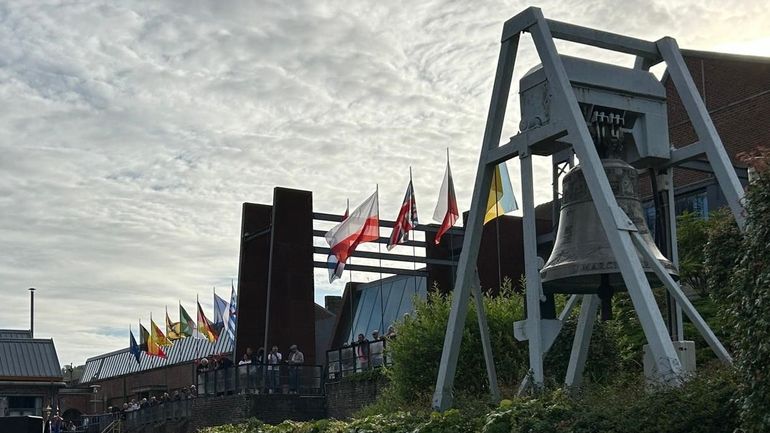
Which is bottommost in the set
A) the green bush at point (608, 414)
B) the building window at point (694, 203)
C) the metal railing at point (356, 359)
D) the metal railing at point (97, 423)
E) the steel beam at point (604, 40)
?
the metal railing at point (97, 423)

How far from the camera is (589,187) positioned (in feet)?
39.8

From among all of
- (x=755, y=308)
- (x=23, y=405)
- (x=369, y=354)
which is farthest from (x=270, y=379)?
(x=755, y=308)

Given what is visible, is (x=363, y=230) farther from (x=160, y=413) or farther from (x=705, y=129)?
(x=705, y=129)

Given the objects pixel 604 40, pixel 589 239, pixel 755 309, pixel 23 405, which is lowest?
pixel 23 405

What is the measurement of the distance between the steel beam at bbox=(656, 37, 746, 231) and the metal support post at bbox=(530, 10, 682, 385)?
137 cm

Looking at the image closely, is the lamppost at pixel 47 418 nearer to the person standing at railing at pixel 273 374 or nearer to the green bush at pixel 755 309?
the person standing at railing at pixel 273 374

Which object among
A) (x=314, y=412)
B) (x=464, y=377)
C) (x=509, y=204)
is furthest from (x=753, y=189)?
(x=314, y=412)

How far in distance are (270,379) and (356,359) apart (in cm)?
299

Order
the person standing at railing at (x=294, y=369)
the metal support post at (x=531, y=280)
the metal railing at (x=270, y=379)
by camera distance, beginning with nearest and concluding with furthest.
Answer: the metal support post at (x=531, y=280) → the metal railing at (x=270, y=379) → the person standing at railing at (x=294, y=369)

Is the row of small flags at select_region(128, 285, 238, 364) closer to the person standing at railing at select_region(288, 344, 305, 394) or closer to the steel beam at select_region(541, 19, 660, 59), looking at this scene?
the person standing at railing at select_region(288, 344, 305, 394)

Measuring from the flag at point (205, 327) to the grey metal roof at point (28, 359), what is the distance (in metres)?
7.95

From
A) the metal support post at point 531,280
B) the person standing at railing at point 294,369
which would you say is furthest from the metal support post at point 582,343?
the person standing at railing at point 294,369

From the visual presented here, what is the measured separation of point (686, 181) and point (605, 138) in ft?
94.8

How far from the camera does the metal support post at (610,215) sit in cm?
1115
